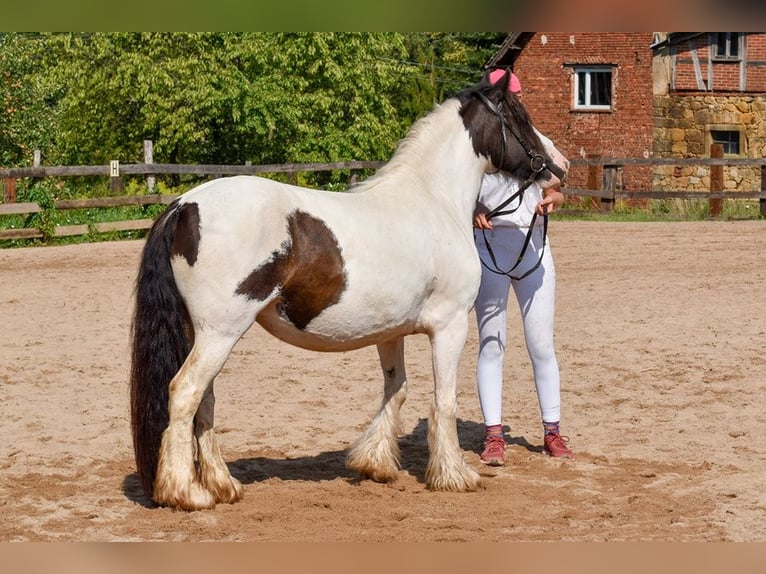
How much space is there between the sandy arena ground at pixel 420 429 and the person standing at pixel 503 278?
50cm

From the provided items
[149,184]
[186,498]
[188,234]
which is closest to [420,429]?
[186,498]

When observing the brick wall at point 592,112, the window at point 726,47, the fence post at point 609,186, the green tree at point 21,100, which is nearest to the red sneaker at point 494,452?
the fence post at point 609,186

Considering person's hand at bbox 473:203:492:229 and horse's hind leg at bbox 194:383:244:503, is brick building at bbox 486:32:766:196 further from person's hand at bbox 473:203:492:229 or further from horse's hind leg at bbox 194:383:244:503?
horse's hind leg at bbox 194:383:244:503

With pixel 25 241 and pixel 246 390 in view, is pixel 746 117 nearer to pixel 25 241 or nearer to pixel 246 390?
pixel 25 241

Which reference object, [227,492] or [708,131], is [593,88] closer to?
[708,131]

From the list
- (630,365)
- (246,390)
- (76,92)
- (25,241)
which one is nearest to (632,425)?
(630,365)

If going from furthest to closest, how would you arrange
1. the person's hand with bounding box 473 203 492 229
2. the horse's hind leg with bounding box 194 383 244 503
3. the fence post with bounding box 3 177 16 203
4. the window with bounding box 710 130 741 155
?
the window with bounding box 710 130 741 155 → the fence post with bounding box 3 177 16 203 → the person's hand with bounding box 473 203 492 229 → the horse's hind leg with bounding box 194 383 244 503

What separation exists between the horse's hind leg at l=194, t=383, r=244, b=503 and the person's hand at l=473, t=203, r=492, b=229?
183 cm

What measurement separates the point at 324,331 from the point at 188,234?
0.78 metres

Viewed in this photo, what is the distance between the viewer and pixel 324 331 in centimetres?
464

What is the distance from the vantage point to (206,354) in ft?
14.5

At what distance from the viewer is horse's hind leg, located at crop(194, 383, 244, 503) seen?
4.70 meters

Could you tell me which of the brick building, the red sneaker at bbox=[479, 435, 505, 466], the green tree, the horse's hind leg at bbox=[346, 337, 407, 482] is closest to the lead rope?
the horse's hind leg at bbox=[346, 337, 407, 482]

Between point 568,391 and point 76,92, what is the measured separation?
27108 millimetres
